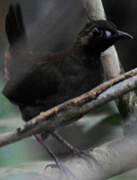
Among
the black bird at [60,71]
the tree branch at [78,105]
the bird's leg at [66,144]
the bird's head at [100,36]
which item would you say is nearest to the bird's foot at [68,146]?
the bird's leg at [66,144]

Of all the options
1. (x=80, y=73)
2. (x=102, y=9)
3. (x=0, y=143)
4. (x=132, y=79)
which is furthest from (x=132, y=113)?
(x=0, y=143)

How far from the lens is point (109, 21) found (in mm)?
1158

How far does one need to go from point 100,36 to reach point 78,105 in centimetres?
69

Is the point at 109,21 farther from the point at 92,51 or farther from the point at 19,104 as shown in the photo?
the point at 19,104

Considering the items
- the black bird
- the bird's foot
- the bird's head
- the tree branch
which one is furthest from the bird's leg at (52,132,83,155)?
the tree branch

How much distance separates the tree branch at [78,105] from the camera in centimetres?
52

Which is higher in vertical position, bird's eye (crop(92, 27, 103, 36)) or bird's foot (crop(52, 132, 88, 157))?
bird's eye (crop(92, 27, 103, 36))

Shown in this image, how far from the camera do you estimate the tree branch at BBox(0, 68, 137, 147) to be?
517 millimetres

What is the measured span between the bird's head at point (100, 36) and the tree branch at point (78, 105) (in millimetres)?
539

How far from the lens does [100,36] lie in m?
1.22

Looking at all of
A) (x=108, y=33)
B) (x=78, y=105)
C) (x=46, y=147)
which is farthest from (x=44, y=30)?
(x=108, y=33)

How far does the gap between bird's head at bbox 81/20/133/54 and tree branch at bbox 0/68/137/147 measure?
539 millimetres

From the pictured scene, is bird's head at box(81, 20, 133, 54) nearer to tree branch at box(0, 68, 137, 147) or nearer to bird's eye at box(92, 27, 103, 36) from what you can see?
bird's eye at box(92, 27, 103, 36)

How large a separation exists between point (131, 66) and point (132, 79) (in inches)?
30.5
